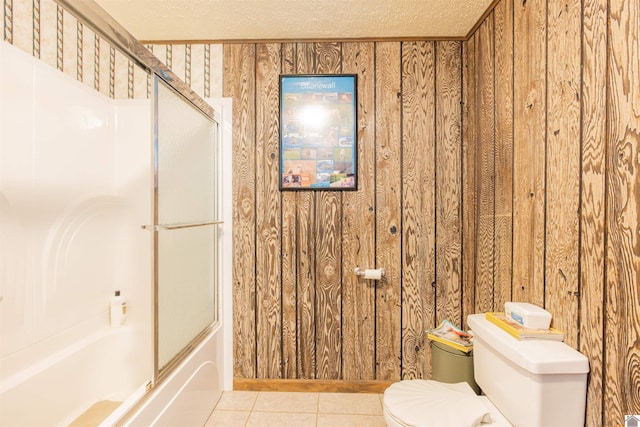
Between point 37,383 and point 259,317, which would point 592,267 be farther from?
point 37,383

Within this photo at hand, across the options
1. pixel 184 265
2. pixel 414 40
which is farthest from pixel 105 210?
pixel 414 40

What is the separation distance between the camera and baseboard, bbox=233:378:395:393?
6.56 feet

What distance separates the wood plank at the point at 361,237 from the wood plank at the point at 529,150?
0.78 metres

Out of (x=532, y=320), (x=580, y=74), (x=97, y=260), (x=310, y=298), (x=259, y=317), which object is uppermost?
(x=580, y=74)

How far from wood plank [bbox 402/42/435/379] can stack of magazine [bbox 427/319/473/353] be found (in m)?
0.17

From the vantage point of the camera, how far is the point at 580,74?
1.10m

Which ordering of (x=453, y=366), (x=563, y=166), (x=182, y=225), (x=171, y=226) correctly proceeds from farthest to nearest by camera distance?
(x=453, y=366)
(x=182, y=225)
(x=171, y=226)
(x=563, y=166)

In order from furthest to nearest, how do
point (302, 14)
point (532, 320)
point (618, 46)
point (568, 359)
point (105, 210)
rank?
point (105, 210)
point (302, 14)
point (532, 320)
point (568, 359)
point (618, 46)

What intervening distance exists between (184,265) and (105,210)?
0.70m

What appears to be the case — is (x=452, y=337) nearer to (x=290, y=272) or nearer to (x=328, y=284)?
(x=328, y=284)

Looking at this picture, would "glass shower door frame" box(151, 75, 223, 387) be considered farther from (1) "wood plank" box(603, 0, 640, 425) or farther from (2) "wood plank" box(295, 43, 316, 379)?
(1) "wood plank" box(603, 0, 640, 425)

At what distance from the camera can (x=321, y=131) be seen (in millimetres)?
1998

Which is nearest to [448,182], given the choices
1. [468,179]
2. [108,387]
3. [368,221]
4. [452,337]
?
[468,179]

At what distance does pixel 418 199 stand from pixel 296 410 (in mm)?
1446
